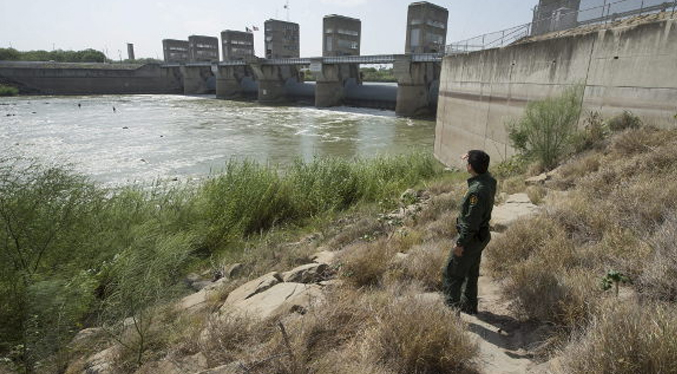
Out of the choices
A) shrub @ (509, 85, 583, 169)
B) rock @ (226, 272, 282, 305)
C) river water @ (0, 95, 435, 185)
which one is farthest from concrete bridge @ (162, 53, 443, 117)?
rock @ (226, 272, 282, 305)

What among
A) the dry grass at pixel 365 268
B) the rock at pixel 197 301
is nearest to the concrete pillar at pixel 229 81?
the rock at pixel 197 301

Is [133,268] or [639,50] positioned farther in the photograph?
[639,50]

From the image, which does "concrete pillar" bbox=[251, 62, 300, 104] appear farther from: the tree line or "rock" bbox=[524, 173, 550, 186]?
the tree line

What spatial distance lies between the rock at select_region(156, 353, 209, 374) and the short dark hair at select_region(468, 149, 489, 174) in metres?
2.83

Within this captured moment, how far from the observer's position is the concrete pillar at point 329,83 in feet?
148

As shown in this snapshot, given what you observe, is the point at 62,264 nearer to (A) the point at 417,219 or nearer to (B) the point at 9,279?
(B) the point at 9,279

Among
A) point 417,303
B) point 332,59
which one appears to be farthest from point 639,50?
point 332,59

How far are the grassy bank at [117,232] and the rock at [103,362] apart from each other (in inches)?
13.2

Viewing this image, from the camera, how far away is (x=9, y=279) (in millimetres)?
4527

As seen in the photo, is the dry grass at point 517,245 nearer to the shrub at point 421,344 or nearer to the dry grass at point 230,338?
the shrub at point 421,344

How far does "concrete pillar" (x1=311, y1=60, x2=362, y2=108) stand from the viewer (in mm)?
45125

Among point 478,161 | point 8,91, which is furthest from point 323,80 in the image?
point 8,91

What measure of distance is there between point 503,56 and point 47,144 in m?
25.2

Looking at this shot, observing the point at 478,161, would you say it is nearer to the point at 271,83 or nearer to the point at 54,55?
the point at 271,83
